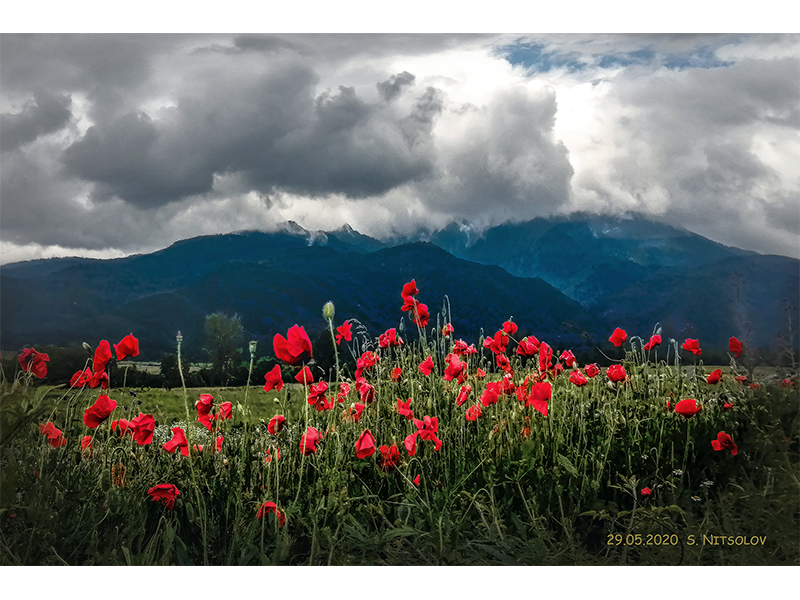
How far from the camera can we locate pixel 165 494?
110 inches

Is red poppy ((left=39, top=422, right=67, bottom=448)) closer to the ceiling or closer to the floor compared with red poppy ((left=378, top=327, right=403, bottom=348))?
closer to the floor

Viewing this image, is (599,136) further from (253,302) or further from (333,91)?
(253,302)

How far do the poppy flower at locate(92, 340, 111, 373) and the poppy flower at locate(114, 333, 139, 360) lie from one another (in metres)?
0.05

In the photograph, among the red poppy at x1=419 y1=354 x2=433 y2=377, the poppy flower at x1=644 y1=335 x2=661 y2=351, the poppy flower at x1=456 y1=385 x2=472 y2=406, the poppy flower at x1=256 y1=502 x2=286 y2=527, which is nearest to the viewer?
the poppy flower at x1=256 y1=502 x2=286 y2=527

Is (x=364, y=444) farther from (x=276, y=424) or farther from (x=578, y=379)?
(x=578, y=379)

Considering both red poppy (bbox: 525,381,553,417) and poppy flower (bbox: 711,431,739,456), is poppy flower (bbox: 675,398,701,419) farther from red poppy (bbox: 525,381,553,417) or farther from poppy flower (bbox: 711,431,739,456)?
red poppy (bbox: 525,381,553,417)

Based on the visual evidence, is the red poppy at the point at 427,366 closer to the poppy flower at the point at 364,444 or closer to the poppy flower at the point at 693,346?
the poppy flower at the point at 364,444

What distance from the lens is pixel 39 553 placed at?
2771 mm

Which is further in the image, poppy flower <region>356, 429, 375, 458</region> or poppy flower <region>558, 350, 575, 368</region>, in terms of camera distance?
poppy flower <region>558, 350, 575, 368</region>

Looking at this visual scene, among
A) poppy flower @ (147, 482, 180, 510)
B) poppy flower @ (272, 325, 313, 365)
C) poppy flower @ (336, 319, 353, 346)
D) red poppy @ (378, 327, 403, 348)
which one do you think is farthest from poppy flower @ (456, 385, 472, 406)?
poppy flower @ (147, 482, 180, 510)

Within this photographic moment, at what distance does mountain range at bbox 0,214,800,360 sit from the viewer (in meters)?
3.23

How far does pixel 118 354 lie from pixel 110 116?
1.32 meters

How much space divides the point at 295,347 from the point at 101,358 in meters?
1.05
